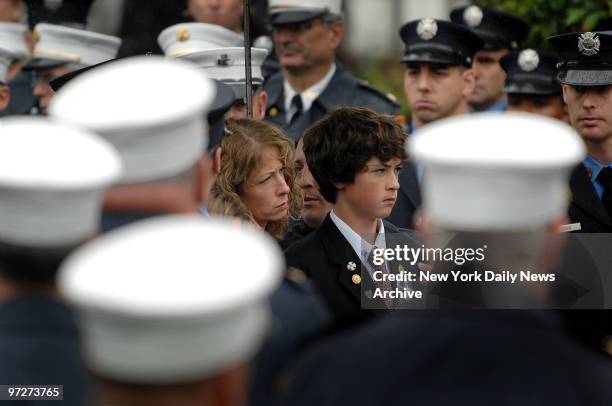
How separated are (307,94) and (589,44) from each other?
1.84 m

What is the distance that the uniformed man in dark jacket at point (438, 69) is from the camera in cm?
663

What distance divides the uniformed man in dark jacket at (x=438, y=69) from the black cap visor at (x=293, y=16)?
557 mm

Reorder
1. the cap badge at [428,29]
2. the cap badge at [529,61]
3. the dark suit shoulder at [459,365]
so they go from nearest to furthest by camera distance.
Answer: the dark suit shoulder at [459,365] → the cap badge at [529,61] → the cap badge at [428,29]

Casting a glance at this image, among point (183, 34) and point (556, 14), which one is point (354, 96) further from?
point (556, 14)

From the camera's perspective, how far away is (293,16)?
6.92m

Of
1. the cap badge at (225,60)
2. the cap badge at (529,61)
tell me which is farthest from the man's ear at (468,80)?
the cap badge at (225,60)

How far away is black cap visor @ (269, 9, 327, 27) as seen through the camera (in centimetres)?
688

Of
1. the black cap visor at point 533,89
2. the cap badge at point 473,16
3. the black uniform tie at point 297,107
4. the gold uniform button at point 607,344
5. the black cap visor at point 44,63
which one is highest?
the cap badge at point 473,16

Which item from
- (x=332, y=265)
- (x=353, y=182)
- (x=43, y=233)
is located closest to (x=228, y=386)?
(x=43, y=233)

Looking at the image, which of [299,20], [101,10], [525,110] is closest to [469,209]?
[525,110]

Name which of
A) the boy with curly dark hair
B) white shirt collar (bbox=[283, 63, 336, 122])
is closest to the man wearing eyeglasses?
white shirt collar (bbox=[283, 63, 336, 122])

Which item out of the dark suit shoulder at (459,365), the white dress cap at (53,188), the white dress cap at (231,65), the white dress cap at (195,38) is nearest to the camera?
the dark suit shoulder at (459,365)

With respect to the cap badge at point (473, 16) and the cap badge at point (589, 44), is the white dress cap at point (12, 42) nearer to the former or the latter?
the cap badge at point (473, 16)

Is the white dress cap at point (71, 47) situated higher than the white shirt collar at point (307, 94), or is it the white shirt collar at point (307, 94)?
the white dress cap at point (71, 47)
